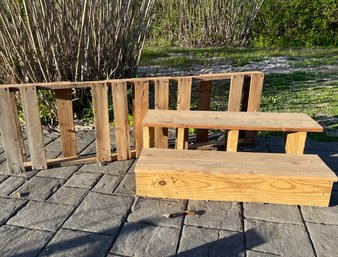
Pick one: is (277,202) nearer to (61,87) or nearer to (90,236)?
(90,236)

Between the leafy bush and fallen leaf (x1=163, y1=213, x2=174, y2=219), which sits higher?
the leafy bush

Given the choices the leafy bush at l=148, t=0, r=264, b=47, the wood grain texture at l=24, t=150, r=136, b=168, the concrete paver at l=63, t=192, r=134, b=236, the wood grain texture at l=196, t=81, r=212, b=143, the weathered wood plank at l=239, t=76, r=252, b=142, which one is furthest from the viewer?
the leafy bush at l=148, t=0, r=264, b=47

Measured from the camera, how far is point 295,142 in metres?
3.06

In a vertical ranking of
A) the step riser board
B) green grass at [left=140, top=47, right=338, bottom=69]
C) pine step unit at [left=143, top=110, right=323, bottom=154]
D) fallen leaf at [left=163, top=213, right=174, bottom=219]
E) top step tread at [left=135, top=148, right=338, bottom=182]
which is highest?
pine step unit at [left=143, top=110, right=323, bottom=154]

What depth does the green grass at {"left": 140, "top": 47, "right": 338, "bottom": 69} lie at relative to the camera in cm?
890

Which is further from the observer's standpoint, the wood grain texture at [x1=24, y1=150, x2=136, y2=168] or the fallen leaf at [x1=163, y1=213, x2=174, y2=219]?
the wood grain texture at [x1=24, y1=150, x2=136, y2=168]

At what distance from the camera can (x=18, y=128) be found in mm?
3057

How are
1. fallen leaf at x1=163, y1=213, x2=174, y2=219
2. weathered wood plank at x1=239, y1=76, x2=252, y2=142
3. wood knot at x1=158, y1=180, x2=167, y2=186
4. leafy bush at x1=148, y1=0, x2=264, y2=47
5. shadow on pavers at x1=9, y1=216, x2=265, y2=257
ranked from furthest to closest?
1. leafy bush at x1=148, y1=0, x2=264, y2=47
2. weathered wood plank at x1=239, y1=76, x2=252, y2=142
3. wood knot at x1=158, y1=180, x2=167, y2=186
4. fallen leaf at x1=163, y1=213, x2=174, y2=219
5. shadow on pavers at x1=9, y1=216, x2=265, y2=257

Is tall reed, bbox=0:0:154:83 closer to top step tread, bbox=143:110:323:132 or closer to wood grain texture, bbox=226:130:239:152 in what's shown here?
top step tread, bbox=143:110:323:132

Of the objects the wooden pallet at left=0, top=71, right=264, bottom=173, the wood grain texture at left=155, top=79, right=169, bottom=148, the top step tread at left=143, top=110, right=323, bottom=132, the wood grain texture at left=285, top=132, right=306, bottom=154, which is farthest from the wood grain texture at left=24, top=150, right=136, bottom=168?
the wood grain texture at left=285, top=132, right=306, bottom=154

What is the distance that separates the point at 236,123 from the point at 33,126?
6.37ft

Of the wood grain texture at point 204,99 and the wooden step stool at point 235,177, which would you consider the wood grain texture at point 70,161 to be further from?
the wood grain texture at point 204,99

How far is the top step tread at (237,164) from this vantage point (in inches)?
100

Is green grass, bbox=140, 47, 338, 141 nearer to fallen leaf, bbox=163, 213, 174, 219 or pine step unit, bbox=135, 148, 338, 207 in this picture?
pine step unit, bbox=135, 148, 338, 207
